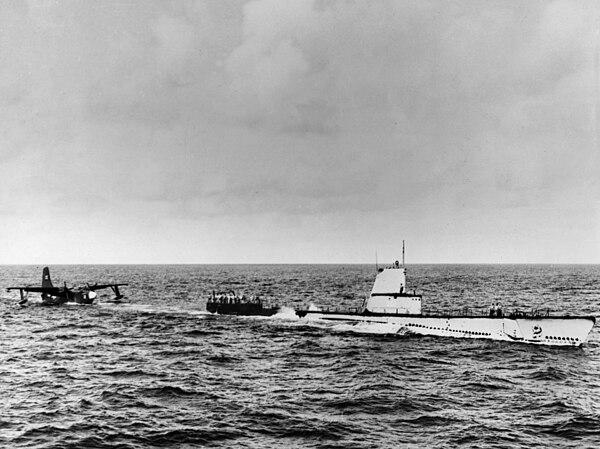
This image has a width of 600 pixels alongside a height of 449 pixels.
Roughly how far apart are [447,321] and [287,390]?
2582cm

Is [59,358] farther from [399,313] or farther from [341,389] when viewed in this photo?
[399,313]

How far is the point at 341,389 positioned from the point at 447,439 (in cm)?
975

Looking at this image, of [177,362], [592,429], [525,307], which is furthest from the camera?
[525,307]

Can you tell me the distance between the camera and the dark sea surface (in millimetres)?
24953

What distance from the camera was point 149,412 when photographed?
92.5 ft

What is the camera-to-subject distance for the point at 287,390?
107ft

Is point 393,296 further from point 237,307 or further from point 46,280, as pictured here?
point 46,280

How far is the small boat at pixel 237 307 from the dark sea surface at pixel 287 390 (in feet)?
35.4

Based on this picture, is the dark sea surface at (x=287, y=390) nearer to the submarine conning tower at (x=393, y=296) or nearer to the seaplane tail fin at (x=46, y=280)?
the submarine conning tower at (x=393, y=296)

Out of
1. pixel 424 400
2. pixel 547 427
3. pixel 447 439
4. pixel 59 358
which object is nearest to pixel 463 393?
pixel 424 400

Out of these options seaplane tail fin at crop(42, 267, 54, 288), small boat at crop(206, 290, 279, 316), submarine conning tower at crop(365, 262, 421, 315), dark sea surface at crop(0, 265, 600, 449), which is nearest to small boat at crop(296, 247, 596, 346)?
submarine conning tower at crop(365, 262, 421, 315)

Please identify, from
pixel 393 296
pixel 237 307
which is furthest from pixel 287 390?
pixel 237 307

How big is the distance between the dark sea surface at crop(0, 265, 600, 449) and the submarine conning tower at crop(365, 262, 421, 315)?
411 cm

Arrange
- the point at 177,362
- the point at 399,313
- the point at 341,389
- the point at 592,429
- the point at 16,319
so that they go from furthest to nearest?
the point at 16,319 → the point at 399,313 → the point at 177,362 → the point at 341,389 → the point at 592,429
